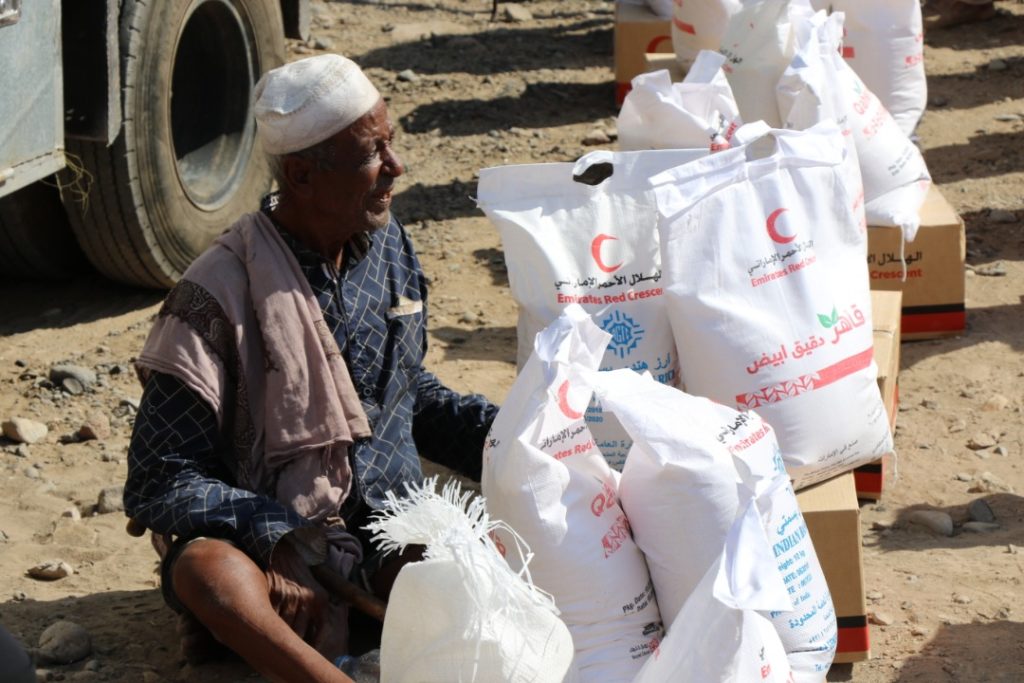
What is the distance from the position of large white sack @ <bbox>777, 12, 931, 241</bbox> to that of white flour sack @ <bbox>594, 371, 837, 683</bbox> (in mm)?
1456

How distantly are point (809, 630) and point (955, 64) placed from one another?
5742 mm

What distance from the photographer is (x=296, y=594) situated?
94.0 inches

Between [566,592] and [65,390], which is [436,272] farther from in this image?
[566,592]

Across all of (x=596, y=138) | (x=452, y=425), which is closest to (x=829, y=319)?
(x=452, y=425)

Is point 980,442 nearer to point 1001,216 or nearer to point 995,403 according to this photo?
point 995,403

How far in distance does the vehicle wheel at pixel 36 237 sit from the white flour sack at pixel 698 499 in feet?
9.13

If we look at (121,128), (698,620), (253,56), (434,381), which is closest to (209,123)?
(253,56)

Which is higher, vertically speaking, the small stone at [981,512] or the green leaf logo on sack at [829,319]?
the green leaf logo on sack at [829,319]

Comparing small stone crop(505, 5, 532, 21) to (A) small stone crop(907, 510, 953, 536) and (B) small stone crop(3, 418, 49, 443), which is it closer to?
(B) small stone crop(3, 418, 49, 443)

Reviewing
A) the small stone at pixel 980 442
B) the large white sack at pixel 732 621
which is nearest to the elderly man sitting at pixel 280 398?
the large white sack at pixel 732 621

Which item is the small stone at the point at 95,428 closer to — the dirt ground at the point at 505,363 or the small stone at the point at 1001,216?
the dirt ground at the point at 505,363

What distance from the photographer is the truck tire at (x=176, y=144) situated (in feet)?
13.7

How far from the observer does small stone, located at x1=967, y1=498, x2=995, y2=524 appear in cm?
324

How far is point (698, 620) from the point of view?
1779 mm
